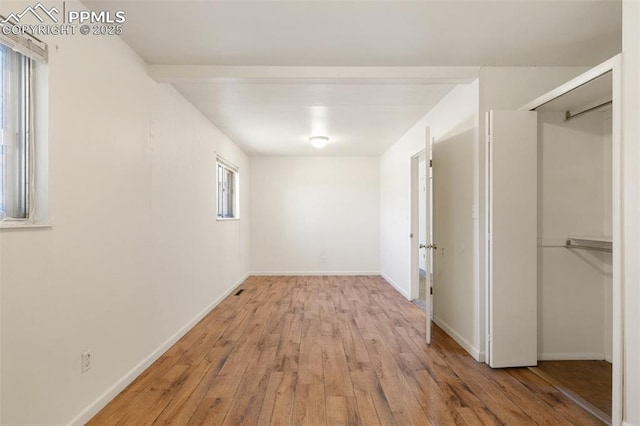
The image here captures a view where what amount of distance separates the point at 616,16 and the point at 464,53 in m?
0.89

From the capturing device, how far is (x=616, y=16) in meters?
2.00

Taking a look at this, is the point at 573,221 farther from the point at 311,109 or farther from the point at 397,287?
the point at 397,287

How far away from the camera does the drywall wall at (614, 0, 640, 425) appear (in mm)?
1617

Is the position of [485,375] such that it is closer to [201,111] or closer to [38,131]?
[38,131]

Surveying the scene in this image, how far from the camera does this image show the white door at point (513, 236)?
2.52 m

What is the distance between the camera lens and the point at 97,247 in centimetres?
198

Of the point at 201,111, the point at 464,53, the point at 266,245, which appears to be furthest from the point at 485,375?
the point at 266,245

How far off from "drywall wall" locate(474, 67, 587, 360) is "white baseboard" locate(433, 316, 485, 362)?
0.42ft

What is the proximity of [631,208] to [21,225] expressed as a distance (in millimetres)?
3043

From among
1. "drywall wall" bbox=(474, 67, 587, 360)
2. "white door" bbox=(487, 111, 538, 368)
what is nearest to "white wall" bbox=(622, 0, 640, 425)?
"white door" bbox=(487, 111, 538, 368)

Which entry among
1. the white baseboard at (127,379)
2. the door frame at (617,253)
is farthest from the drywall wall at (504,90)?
the white baseboard at (127,379)

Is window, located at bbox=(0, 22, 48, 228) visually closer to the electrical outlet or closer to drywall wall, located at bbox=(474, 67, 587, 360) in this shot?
the electrical outlet

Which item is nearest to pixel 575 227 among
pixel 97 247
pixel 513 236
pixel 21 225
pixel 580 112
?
pixel 513 236

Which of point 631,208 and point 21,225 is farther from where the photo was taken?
point 631,208
